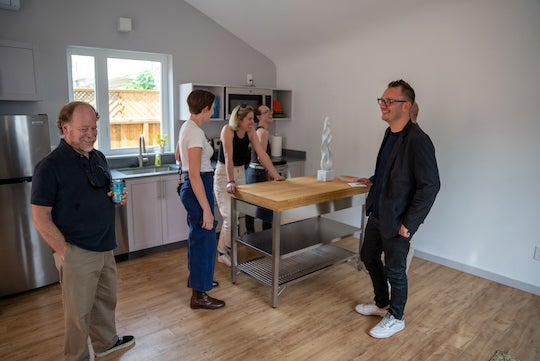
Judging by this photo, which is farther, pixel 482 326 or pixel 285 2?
pixel 285 2

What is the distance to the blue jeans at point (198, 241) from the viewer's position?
2582 mm

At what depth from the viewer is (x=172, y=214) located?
3.93m

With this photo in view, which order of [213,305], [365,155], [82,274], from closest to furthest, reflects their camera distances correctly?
[82,274] < [213,305] < [365,155]

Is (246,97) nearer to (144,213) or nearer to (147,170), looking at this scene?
(147,170)

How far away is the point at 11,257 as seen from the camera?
2.97m

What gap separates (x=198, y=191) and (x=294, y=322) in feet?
3.77

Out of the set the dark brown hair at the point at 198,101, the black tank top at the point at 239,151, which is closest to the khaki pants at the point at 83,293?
the dark brown hair at the point at 198,101

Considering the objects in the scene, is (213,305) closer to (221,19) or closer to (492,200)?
(492,200)

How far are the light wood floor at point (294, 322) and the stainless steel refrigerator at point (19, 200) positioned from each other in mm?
189

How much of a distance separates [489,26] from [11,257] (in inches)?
168

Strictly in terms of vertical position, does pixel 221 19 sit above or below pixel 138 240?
above

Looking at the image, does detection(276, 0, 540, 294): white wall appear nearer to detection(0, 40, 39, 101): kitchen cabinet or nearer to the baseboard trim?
the baseboard trim

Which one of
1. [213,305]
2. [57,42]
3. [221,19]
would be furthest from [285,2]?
[213,305]

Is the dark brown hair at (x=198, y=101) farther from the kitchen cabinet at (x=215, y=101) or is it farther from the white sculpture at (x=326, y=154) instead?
the kitchen cabinet at (x=215, y=101)
